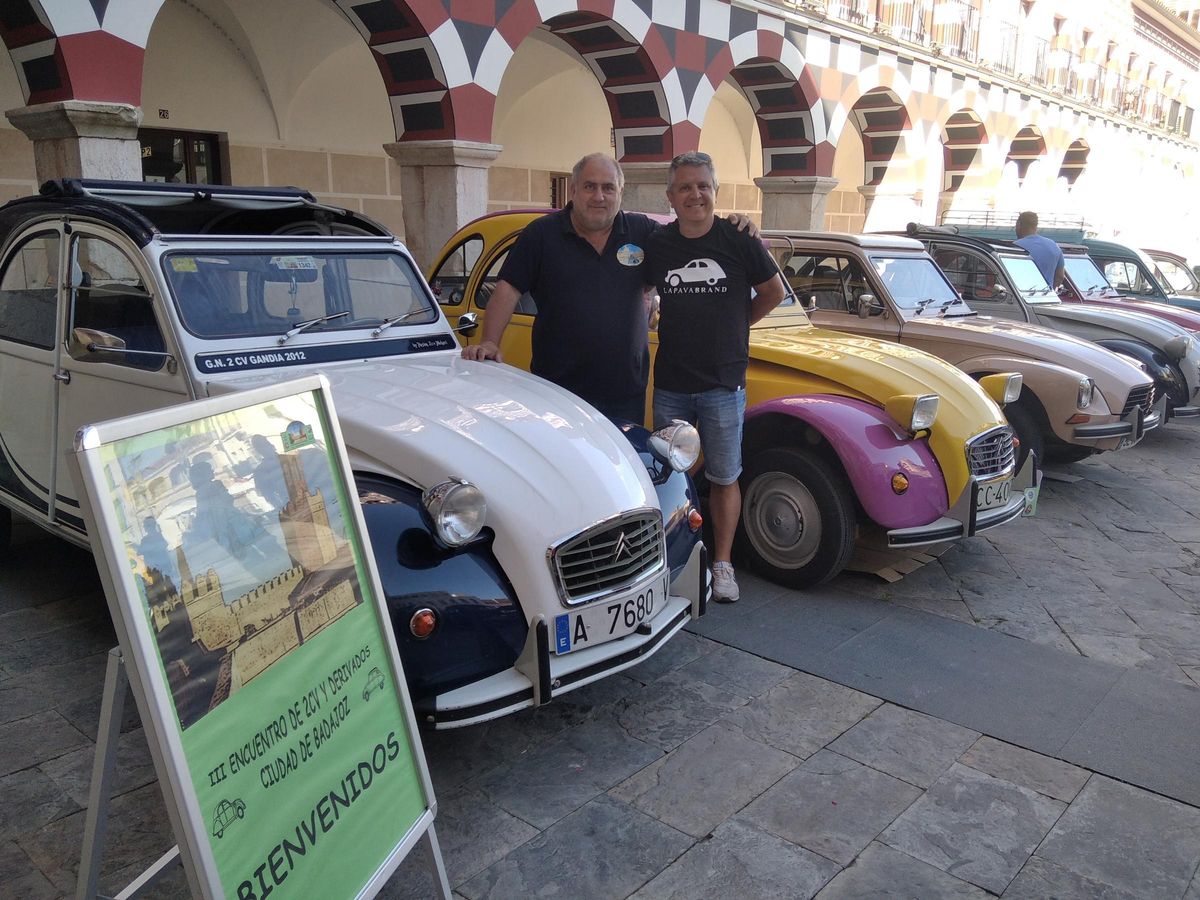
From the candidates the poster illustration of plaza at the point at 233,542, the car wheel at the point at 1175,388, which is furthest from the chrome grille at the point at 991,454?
the car wheel at the point at 1175,388

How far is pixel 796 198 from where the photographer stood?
45.5 feet

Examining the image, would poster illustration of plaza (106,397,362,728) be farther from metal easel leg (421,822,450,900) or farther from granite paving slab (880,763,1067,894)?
granite paving slab (880,763,1067,894)

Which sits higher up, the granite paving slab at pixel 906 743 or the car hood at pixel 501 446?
the car hood at pixel 501 446

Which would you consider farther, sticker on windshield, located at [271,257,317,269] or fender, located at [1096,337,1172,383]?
fender, located at [1096,337,1172,383]

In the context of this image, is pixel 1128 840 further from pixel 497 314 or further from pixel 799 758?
pixel 497 314

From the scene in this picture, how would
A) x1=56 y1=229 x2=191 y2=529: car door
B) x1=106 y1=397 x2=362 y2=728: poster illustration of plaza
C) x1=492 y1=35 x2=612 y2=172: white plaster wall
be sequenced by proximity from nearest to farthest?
x1=106 y1=397 x2=362 y2=728: poster illustration of plaza
x1=56 y1=229 x2=191 y2=529: car door
x1=492 y1=35 x2=612 y2=172: white plaster wall

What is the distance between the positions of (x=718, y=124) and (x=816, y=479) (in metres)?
15.0

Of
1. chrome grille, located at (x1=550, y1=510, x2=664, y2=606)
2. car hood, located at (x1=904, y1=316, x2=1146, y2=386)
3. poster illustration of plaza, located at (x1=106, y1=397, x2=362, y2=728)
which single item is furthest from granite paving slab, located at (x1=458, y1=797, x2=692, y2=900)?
car hood, located at (x1=904, y1=316, x2=1146, y2=386)

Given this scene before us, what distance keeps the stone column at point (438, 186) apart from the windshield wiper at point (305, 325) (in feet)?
16.6

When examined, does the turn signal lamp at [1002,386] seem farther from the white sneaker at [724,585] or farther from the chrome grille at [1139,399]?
the white sneaker at [724,585]

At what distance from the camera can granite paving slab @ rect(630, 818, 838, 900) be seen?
2.51 metres

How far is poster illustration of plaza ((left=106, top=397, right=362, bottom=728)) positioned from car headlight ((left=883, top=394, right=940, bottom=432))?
3.09m

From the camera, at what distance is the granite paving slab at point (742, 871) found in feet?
8.23

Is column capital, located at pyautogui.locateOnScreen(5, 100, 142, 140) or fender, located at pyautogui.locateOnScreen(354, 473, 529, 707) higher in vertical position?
column capital, located at pyautogui.locateOnScreen(5, 100, 142, 140)
